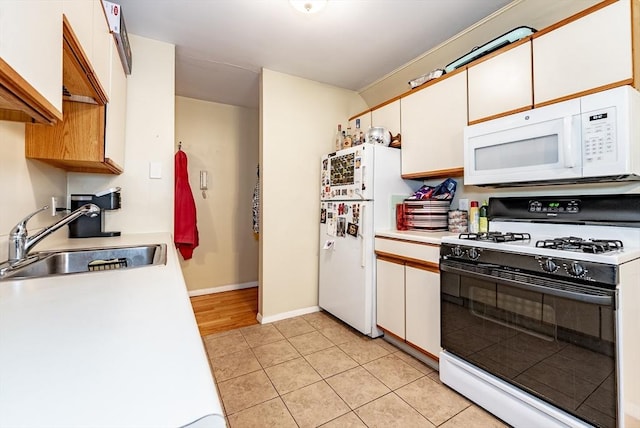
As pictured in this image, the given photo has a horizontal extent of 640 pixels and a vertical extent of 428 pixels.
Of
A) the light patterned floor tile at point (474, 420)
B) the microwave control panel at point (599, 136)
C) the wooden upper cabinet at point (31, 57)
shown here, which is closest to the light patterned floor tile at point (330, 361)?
the light patterned floor tile at point (474, 420)

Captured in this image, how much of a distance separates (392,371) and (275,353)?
2.78 ft

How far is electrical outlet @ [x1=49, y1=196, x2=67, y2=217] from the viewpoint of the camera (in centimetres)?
166

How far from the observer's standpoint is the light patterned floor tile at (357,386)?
165 centimetres

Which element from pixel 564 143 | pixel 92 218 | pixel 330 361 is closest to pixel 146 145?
pixel 92 218

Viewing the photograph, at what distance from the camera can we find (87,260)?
1436 millimetres

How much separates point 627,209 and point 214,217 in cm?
365

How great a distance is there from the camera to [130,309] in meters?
0.67

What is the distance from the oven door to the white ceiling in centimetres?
168

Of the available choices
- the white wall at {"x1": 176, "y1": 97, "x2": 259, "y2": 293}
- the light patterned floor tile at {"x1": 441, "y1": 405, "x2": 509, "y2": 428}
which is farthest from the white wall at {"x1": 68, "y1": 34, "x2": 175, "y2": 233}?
the light patterned floor tile at {"x1": 441, "y1": 405, "x2": 509, "y2": 428}

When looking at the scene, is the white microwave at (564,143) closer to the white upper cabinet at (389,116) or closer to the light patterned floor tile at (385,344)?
the white upper cabinet at (389,116)

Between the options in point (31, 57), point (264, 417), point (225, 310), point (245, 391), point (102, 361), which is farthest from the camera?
point (225, 310)

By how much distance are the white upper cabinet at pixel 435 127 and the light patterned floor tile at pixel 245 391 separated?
1.84 m

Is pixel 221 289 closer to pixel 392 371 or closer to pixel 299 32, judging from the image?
pixel 392 371

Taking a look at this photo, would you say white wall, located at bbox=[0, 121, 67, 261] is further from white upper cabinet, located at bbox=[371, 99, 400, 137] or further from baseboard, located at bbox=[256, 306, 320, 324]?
white upper cabinet, located at bbox=[371, 99, 400, 137]
